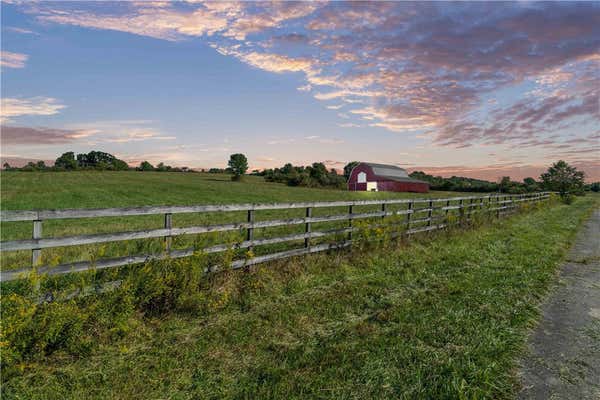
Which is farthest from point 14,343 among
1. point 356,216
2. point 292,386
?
point 356,216

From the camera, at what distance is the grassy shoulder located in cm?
359

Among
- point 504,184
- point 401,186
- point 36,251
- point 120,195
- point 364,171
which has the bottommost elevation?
point 120,195

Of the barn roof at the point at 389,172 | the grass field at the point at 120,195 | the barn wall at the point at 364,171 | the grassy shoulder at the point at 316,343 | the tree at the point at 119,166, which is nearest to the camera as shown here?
the grassy shoulder at the point at 316,343

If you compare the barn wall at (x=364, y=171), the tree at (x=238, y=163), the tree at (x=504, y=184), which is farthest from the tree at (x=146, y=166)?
the tree at (x=504, y=184)

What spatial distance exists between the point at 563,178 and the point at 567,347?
2447 inches

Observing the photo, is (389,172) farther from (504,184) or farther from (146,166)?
(146,166)

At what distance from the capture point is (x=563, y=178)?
53938 mm

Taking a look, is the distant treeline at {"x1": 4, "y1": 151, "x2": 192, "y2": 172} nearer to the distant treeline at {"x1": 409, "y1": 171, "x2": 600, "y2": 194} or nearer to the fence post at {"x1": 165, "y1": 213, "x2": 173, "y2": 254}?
the distant treeline at {"x1": 409, "y1": 171, "x2": 600, "y2": 194}

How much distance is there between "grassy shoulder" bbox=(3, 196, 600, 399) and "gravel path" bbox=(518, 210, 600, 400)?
216mm

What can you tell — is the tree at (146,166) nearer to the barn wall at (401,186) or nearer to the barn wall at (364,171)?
the barn wall at (364,171)

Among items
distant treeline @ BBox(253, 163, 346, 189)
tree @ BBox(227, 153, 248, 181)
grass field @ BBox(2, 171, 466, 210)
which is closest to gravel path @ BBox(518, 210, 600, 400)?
grass field @ BBox(2, 171, 466, 210)

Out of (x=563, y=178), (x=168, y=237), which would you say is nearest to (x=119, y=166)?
(x=563, y=178)

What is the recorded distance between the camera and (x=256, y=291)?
6230 mm

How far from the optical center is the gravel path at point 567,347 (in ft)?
12.0
